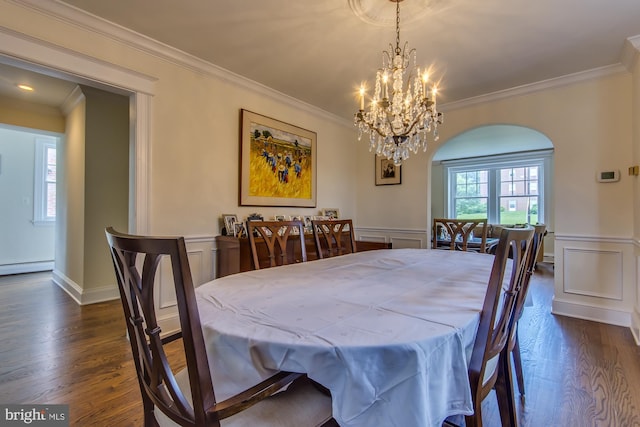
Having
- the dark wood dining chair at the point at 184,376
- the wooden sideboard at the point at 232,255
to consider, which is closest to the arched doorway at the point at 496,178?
the wooden sideboard at the point at 232,255

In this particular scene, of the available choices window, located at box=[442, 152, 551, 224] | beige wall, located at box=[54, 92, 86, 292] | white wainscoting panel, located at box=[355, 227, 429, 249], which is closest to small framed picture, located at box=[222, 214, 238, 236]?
beige wall, located at box=[54, 92, 86, 292]

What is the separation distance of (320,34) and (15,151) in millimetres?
5621

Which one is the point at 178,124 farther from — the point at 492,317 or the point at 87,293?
the point at 492,317

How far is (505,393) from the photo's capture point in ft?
4.17

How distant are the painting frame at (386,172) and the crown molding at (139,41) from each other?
1.77m

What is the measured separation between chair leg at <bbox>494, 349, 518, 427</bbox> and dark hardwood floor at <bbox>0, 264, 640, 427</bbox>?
30 cm

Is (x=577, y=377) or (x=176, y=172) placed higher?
(x=176, y=172)

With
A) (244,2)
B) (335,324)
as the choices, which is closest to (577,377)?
(335,324)

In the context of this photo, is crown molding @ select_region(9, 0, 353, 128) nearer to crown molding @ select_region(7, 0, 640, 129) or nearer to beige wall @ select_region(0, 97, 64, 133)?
crown molding @ select_region(7, 0, 640, 129)

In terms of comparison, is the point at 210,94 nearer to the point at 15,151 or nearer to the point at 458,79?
the point at 458,79

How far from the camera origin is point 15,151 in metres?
4.82

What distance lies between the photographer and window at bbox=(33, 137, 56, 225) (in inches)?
197

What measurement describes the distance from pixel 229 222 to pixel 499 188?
678 cm

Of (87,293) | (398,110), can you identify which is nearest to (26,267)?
(87,293)
